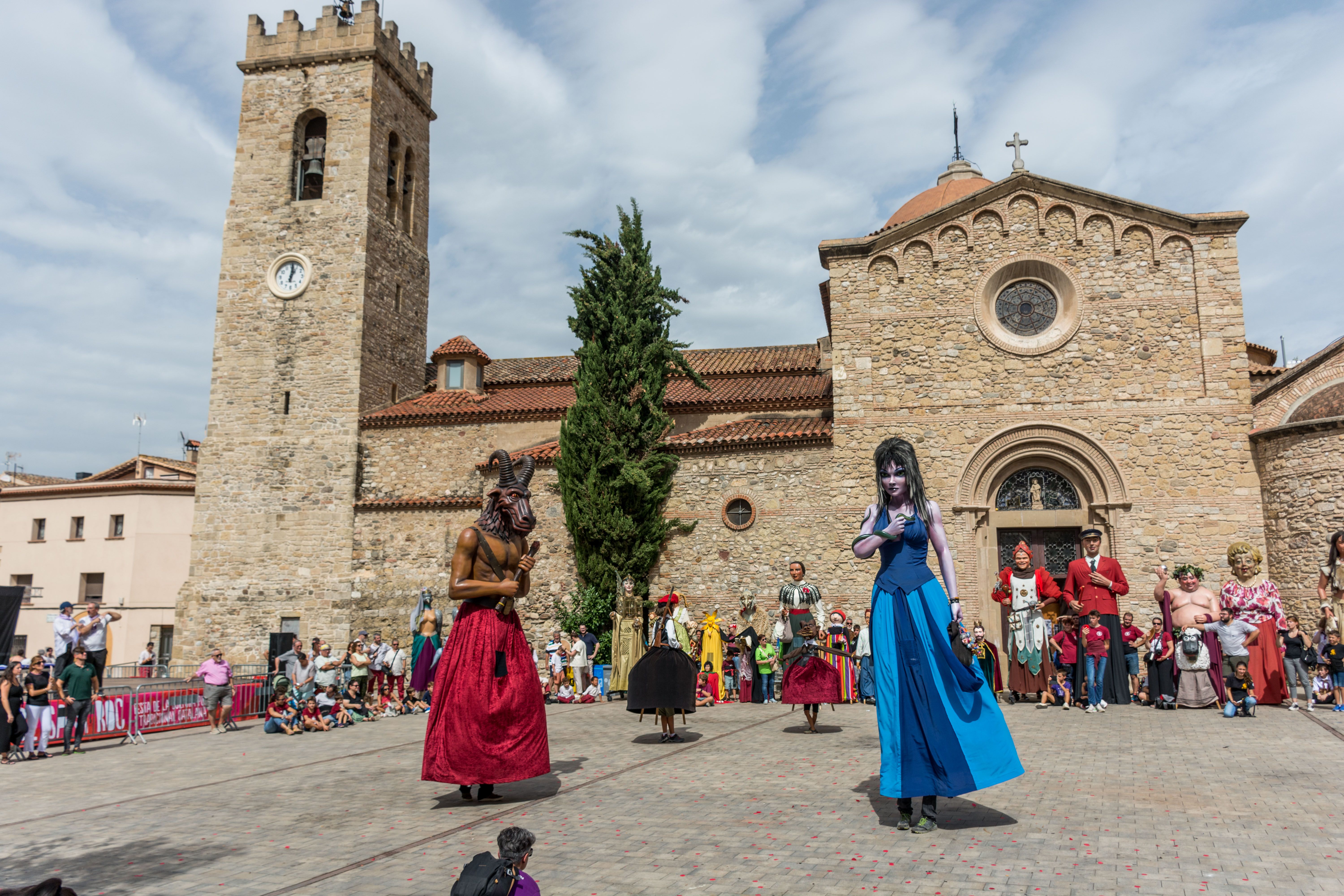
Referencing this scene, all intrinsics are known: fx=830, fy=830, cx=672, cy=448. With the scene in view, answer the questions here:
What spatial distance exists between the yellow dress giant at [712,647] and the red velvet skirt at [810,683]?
567 centimetres

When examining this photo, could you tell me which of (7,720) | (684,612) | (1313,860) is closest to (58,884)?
(1313,860)

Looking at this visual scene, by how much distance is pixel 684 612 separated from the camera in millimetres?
14531

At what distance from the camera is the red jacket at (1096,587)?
11672 millimetres

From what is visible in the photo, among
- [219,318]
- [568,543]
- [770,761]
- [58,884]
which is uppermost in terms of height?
[219,318]

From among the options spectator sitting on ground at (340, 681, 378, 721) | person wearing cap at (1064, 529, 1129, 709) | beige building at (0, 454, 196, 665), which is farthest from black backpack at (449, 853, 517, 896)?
beige building at (0, 454, 196, 665)

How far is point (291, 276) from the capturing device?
2466 cm

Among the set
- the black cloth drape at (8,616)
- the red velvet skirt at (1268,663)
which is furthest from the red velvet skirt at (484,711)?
the black cloth drape at (8,616)

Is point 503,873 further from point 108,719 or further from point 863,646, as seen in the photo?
point 108,719

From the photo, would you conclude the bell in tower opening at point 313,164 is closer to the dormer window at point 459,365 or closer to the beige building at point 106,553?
the dormer window at point 459,365

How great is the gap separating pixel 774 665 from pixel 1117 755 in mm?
7379

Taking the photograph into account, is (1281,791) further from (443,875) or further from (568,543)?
(568,543)

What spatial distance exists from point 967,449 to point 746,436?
4.58 meters

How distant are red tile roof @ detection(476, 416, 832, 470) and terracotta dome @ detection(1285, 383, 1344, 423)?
8892 mm

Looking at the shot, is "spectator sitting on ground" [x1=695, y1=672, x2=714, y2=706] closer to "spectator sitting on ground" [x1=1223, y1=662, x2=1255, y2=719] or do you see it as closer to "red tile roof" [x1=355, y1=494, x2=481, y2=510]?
"spectator sitting on ground" [x1=1223, y1=662, x2=1255, y2=719]
